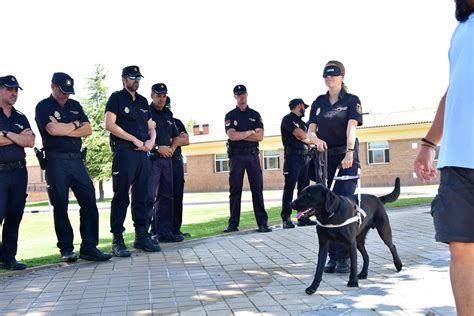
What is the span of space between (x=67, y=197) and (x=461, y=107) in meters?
5.63

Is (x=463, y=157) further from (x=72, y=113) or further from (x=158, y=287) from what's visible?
(x=72, y=113)

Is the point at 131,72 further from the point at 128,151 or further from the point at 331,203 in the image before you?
the point at 331,203

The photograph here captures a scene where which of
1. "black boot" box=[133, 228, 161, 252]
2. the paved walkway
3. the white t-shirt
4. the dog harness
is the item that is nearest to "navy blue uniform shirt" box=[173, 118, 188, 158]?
"black boot" box=[133, 228, 161, 252]

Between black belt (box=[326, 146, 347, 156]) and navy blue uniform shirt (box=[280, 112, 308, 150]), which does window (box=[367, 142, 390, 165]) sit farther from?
black belt (box=[326, 146, 347, 156])

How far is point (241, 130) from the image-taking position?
9789 millimetres

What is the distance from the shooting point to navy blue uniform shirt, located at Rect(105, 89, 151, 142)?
7391 millimetres

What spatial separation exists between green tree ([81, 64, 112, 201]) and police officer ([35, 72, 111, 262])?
35.1m

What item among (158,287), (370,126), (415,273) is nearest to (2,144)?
(158,287)

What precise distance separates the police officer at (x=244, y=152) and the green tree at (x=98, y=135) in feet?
109

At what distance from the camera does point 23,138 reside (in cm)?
670

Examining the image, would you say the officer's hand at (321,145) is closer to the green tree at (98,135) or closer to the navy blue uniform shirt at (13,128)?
the navy blue uniform shirt at (13,128)

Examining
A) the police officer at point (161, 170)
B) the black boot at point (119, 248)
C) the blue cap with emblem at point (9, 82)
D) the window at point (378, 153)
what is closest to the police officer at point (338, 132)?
the black boot at point (119, 248)

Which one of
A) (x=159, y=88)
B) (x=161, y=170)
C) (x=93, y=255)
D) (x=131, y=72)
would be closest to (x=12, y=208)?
(x=93, y=255)

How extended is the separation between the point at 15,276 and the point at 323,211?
3.89m
